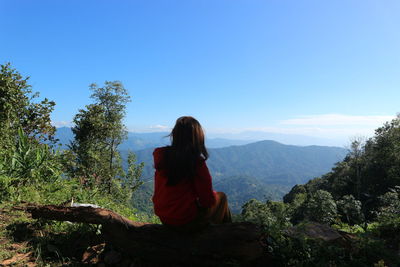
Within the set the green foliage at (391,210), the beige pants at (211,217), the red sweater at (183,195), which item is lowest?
the green foliage at (391,210)

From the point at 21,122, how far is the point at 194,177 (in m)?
10.7

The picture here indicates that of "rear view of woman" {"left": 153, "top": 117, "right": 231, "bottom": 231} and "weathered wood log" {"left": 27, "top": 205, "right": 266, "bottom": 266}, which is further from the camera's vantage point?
"weathered wood log" {"left": 27, "top": 205, "right": 266, "bottom": 266}

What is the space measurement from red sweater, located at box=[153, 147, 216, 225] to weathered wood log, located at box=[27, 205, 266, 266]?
27 cm

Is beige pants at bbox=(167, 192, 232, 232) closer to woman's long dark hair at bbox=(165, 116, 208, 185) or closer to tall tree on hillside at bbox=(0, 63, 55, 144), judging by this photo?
woman's long dark hair at bbox=(165, 116, 208, 185)

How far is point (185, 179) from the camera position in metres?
2.83

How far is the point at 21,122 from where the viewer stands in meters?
10.3

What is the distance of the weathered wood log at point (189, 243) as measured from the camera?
2.90 m

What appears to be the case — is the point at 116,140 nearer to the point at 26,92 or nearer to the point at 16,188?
the point at 26,92

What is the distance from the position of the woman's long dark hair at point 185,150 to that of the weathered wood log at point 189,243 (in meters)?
0.75

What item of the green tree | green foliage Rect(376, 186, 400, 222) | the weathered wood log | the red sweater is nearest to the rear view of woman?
the red sweater

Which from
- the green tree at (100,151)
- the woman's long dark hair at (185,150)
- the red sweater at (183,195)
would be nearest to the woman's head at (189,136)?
the woman's long dark hair at (185,150)

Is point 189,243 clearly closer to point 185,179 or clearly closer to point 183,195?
point 183,195

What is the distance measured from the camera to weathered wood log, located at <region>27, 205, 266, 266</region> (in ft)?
9.52

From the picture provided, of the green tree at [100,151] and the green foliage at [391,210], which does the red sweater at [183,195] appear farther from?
the green tree at [100,151]
